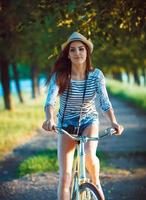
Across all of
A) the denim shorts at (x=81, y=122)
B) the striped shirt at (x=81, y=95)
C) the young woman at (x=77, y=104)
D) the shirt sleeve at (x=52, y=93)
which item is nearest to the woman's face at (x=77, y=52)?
the young woman at (x=77, y=104)

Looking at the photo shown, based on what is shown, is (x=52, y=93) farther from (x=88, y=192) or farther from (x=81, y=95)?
(x=88, y=192)

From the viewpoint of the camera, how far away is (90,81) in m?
5.83

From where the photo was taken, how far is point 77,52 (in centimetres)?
589

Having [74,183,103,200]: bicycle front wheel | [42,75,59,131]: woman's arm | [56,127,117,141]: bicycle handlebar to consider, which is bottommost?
[74,183,103,200]: bicycle front wheel

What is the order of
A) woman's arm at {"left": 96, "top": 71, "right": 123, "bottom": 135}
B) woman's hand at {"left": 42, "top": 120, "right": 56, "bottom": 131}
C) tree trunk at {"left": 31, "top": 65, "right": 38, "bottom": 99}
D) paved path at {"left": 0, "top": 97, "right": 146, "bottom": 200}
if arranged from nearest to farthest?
woman's hand at {"left": 42, "top": 120, "right": 56, "bottom": 131}
woman's arm at {"left": 96, "top": 71, "right": 123, "bottom": 135}
paved path at {"left": 0, "top": 97, "right": 146, "bottom": 200}
tree trunk at {"left": 31, "top": 65, "right": 38, "bottom": 99}

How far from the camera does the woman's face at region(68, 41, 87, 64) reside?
5.91 m

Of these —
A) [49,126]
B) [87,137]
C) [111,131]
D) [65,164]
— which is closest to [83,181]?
[65,164]

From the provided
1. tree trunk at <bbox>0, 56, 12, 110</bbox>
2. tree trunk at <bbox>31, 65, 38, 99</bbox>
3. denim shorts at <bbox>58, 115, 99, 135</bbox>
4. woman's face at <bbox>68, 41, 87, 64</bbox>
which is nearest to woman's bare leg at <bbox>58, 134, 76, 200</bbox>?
denim shorts at <bbox>58, 115, 99, 135</bbox>

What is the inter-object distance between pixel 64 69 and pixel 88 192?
4.10 feet

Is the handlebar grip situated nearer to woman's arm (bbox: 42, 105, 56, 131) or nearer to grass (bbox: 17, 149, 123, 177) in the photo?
woman's arm (bbox: 42, 105, 56, 131)

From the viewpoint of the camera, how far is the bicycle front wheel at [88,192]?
5.40m

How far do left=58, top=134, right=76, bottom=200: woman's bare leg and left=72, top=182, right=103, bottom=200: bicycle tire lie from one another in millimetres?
202

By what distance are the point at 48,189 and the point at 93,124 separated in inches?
131

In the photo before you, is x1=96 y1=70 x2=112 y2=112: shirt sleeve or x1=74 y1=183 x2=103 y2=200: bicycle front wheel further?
x1=96 y1=70 x2=112 y2=112: shirt sleeve
